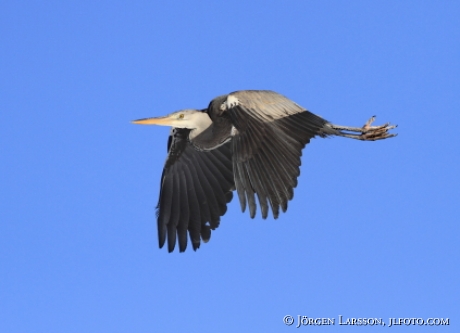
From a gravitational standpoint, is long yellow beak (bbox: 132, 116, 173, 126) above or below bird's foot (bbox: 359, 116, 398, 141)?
above

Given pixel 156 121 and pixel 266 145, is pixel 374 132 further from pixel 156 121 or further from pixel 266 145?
pixel 156 121

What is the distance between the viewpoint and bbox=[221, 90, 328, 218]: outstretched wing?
11.5m

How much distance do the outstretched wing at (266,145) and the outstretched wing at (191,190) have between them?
2.19m

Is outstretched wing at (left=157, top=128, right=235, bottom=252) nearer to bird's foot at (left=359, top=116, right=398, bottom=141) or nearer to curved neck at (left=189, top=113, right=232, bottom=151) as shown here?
curved neck at (left=189, top=113, right=232, bottom=151)

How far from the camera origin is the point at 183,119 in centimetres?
1452

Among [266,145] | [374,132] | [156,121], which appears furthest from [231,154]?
[266,145]

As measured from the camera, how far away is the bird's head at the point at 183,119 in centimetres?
1435

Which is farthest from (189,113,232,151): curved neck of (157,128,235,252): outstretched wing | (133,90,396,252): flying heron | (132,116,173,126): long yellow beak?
(157,128,235,252): outstretched wing

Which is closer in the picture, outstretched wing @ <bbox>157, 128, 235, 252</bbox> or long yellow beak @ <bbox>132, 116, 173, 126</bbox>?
long yellow beak @ <bbox>132, 116, 173, 126</bbox>

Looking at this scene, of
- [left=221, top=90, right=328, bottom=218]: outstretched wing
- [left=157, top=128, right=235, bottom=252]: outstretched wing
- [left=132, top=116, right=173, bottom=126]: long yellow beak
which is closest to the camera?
[left=221, top=90, right=328, bottom=218]: outstretched wing

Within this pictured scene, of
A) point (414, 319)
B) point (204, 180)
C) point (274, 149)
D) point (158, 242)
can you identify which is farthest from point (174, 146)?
point (414, 319)

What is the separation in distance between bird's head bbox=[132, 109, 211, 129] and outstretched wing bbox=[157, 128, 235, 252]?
0.61 m

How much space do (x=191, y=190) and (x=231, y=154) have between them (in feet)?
3.46

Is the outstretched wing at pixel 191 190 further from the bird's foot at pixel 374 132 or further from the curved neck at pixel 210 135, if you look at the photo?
the bird's foot at pixel 374 132
